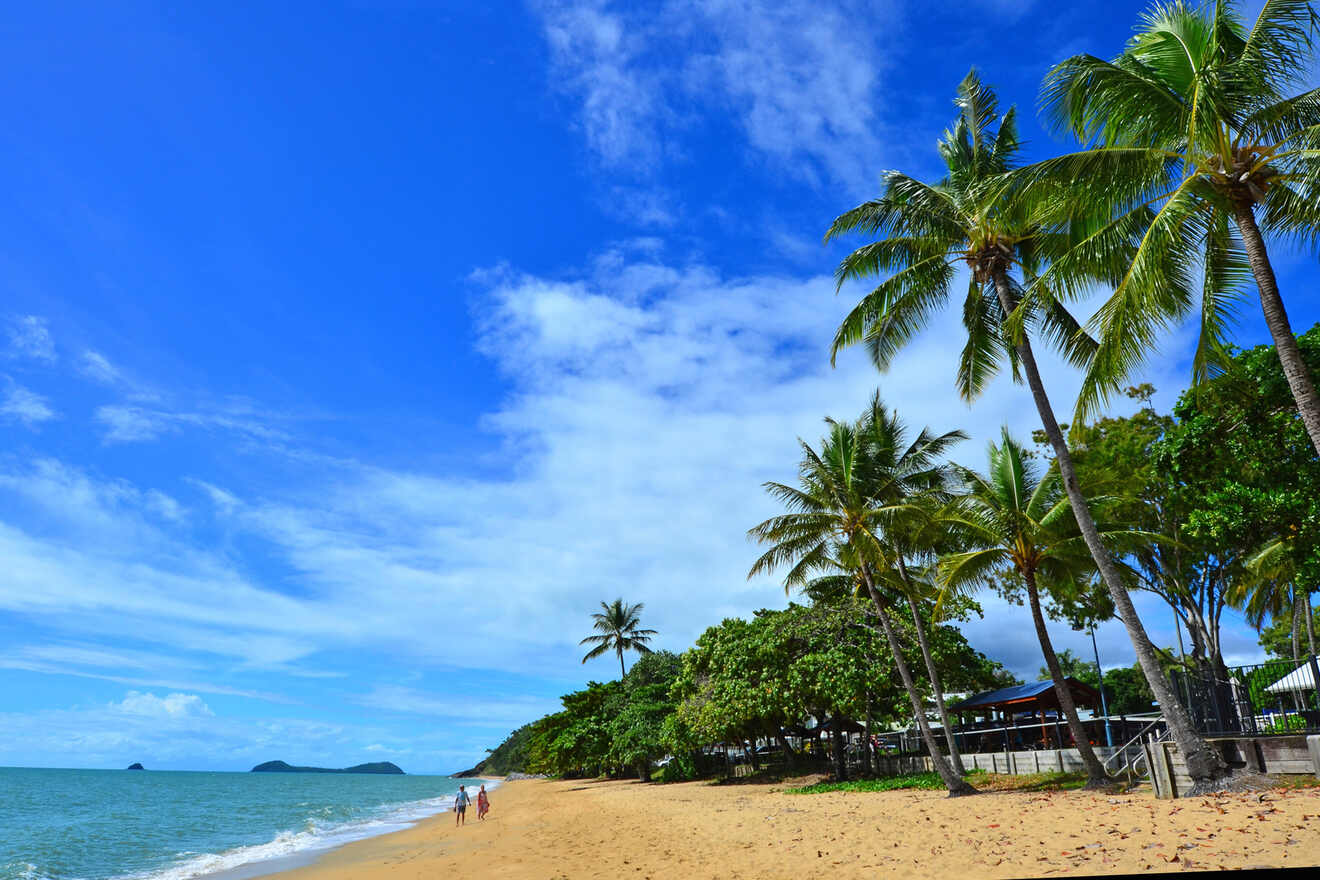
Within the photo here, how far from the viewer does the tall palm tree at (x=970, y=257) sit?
14.3m

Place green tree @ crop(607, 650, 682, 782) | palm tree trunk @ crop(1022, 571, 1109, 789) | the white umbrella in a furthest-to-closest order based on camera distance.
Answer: green tree @ crop(607, 650, 682, 782), palm tree trunk @ crop(1022, 571, 1109, 789), the white umbrella

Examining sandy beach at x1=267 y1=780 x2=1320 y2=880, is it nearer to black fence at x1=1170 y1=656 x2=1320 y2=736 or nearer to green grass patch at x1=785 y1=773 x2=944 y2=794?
green grass patch at x1=785 y1=773 x2=944 y2=794

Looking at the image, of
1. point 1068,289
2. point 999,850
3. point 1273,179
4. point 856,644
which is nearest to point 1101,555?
point 1068,289

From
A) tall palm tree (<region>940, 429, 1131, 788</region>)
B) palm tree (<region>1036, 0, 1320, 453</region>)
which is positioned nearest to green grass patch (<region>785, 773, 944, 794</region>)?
tall palm tree (<region>940, 429, 1131, 788</region>)

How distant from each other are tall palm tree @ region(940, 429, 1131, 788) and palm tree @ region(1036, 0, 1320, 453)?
6767 mm

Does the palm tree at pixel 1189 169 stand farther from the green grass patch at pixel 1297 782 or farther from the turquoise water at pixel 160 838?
the turquoise water at pixel 160 838

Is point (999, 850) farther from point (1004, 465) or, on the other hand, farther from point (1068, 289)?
point (1004, 465)

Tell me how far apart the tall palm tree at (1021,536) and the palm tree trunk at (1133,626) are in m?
4.00

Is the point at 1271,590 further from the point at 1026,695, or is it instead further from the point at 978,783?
the point at 978,783

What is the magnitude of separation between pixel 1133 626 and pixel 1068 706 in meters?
4.58

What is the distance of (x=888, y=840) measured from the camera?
40.4 ft

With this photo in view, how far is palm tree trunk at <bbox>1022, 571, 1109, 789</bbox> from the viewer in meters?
15.6

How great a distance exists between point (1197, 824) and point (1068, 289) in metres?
7.65

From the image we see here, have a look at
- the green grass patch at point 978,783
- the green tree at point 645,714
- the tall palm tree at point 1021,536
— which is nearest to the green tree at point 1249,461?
the tall palm tree at point 1021,536
